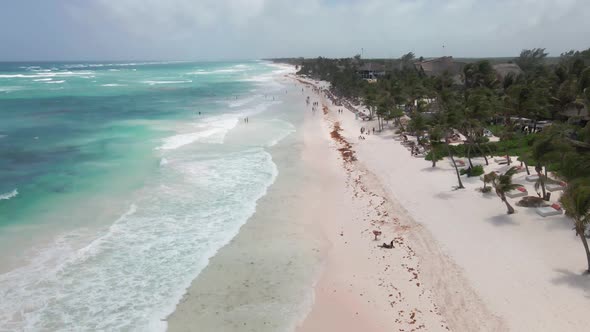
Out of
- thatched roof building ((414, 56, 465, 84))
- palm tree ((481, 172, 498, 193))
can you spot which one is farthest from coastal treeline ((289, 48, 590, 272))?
thatched roof building ((414, 56, 465, 84))

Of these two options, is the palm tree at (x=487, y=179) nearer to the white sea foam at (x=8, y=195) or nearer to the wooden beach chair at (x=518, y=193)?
the wooden beach chair at (x=518, y=193)

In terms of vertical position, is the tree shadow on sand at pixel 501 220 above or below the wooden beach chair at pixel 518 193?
below

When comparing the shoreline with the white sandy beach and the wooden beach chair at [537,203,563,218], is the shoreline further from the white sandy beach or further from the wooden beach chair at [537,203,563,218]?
the wooden beach chair at [537,203,563,218]

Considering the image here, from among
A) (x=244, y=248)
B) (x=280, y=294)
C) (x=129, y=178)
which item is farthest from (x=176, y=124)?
(x=280, y=294)

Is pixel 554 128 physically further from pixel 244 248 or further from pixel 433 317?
pixel 244 248

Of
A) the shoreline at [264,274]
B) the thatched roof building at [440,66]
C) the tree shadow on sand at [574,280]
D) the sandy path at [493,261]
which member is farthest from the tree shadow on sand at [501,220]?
the thatched roof building at [440,66]

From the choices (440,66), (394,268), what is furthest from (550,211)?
(440,66)
